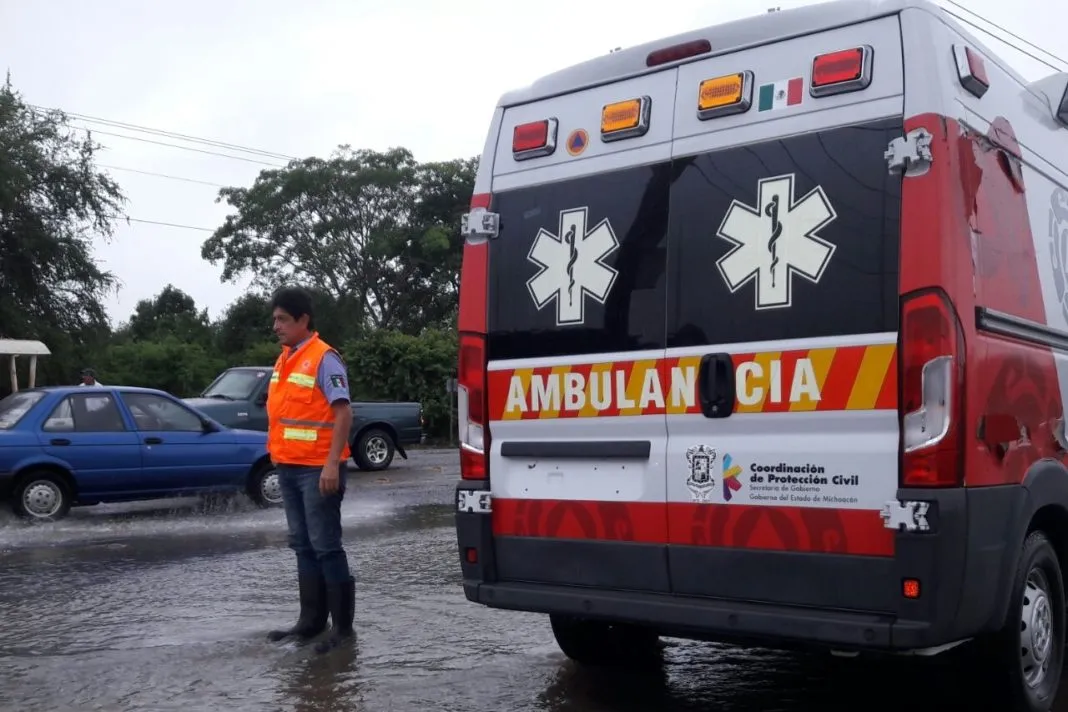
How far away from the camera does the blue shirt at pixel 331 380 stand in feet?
20.6

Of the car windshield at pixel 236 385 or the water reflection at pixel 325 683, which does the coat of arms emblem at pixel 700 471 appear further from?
the car windshield at pixel 236 385

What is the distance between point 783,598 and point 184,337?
56.2m

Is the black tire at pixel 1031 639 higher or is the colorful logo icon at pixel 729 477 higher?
the colorful logo icon at pixel 729 477

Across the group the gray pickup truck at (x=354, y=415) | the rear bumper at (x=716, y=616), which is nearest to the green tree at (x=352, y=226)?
the gray pickup truck at (x=354, y=415)

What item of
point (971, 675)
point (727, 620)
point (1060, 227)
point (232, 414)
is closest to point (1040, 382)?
point (1060, 227)

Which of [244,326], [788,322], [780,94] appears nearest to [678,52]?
[780,94]

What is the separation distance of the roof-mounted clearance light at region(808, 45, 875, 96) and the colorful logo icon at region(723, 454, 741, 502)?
4.62 ft

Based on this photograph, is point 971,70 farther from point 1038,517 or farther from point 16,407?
point 16,407

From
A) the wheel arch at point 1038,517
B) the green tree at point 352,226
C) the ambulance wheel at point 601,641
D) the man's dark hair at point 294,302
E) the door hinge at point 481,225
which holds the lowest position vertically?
the ambulance wheel at point 601,641

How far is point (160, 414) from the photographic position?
12625 mm

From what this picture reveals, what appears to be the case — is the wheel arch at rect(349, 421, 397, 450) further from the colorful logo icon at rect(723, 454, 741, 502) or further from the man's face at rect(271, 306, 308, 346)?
the colorful logo icon at rect(723, 454, 741, 502)

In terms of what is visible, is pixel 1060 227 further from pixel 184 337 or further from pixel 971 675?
pixel 184 337

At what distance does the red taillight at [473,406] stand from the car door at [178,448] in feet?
25.5

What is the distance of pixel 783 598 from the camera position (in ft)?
14.4
